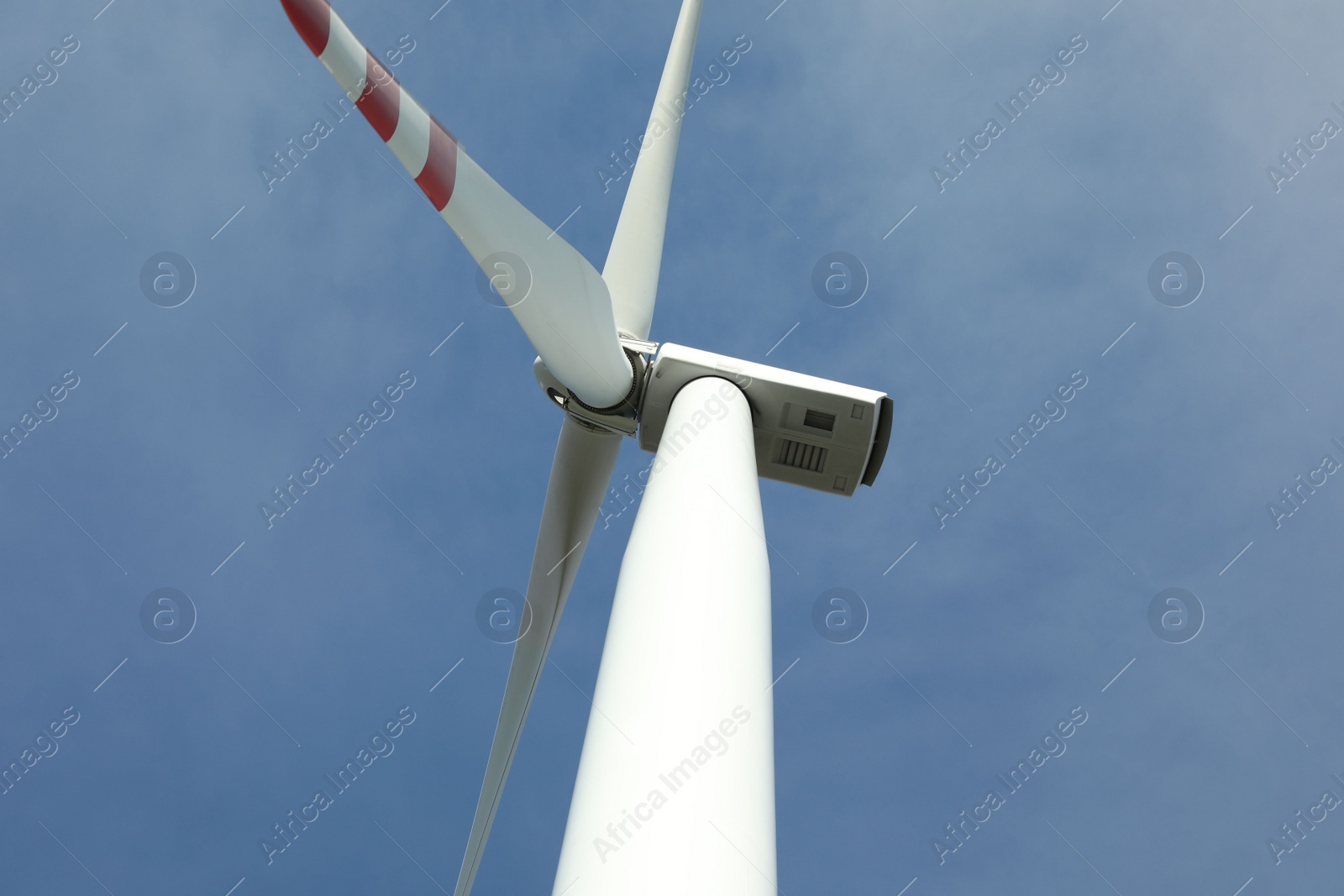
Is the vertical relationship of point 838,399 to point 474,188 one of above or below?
above

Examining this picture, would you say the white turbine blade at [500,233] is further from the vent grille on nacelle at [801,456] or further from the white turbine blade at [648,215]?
the white turbine blade at [648,215]

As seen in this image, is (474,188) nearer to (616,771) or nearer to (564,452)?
(616,771)

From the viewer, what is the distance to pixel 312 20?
607 centimetres

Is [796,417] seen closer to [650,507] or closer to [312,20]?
[650,507]

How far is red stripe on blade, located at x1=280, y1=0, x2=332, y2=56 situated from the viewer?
602cm

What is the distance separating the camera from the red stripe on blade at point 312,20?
6016 mm

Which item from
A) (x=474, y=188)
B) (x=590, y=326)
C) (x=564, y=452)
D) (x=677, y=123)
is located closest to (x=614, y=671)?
(x=474, y=188)

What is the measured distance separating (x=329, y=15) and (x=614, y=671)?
14.8 feet

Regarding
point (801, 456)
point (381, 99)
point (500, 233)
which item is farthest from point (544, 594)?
point (381, 99)

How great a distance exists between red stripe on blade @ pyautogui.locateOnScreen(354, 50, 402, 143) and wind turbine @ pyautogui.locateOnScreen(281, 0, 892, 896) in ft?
0.04

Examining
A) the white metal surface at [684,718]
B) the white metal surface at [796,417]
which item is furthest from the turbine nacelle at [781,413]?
the white metal surface at [684,718]

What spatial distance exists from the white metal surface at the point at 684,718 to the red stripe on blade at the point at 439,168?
2791 mm

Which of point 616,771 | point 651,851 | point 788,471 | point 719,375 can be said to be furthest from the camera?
point 788,471

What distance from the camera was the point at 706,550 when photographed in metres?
6.64
